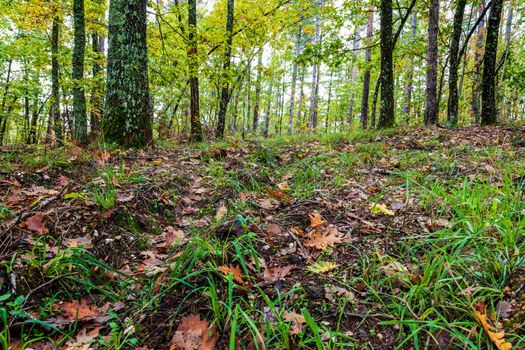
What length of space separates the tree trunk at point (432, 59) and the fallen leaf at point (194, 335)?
812cm

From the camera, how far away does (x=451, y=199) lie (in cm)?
225

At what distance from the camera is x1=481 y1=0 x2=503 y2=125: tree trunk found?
20.6ft

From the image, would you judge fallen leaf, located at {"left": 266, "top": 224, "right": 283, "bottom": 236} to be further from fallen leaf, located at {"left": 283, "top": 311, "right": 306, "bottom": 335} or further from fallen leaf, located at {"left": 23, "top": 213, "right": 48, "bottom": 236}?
fallen leaf, located at {"left": 23, "top": 213, "right": 48, "bottom": 236}

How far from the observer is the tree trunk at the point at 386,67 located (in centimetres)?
645

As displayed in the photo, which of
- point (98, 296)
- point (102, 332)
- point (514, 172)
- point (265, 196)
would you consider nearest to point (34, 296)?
point (98, 296)

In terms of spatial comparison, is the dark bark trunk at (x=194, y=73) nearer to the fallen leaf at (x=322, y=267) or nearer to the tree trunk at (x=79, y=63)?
the tree trunk at (x=79, y=63)

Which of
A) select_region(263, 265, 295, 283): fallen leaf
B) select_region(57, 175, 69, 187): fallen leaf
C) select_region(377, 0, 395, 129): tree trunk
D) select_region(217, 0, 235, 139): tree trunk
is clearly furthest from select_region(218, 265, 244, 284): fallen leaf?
select_region(217, 0, 235, 139): tree trunk

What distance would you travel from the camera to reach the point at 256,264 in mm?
1770

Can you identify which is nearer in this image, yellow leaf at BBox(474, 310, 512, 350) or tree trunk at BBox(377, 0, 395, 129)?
yellow leaf at BBox(474, 310, 512, 350)

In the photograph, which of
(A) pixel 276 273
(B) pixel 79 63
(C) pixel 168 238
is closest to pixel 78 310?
(C) pixel 168 238

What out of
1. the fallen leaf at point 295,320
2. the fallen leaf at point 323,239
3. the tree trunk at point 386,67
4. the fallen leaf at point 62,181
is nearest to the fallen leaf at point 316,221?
the fallen leaf at point 323,239

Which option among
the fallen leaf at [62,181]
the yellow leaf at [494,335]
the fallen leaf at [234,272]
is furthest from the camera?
the fallen leaf at [62,181]

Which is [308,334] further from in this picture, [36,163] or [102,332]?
[36,163]

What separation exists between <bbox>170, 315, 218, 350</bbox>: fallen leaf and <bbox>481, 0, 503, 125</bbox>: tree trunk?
790 cm
